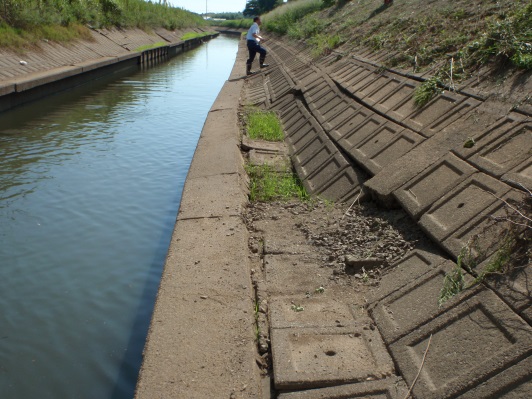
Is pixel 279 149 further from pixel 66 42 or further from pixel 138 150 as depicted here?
pixel 66 42

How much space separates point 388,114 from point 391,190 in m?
2.04

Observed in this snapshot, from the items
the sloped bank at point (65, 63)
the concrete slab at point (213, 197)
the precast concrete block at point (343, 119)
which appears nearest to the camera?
the concrete slab at point (213, 197)

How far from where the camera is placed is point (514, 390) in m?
2.50

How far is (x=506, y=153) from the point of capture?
429cm

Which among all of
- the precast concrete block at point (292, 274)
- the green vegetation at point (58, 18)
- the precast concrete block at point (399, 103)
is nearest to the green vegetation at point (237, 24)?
the green vegetation at point (58, 18)

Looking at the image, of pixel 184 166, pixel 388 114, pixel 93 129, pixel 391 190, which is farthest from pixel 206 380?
pixel 93 129

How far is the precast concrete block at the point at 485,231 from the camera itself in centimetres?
341

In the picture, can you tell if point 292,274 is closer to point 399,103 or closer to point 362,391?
point 362,391

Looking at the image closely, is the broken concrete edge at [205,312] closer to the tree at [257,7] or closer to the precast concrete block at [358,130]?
the precast concrete block at [358,130]

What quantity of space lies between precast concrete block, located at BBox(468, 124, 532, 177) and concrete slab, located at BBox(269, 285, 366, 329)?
1.45 m

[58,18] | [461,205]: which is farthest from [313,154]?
[58,18]

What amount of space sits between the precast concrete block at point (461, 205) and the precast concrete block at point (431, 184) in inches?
3.5

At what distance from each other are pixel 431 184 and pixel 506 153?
595 mm

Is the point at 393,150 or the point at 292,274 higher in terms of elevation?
the point at 393,150
